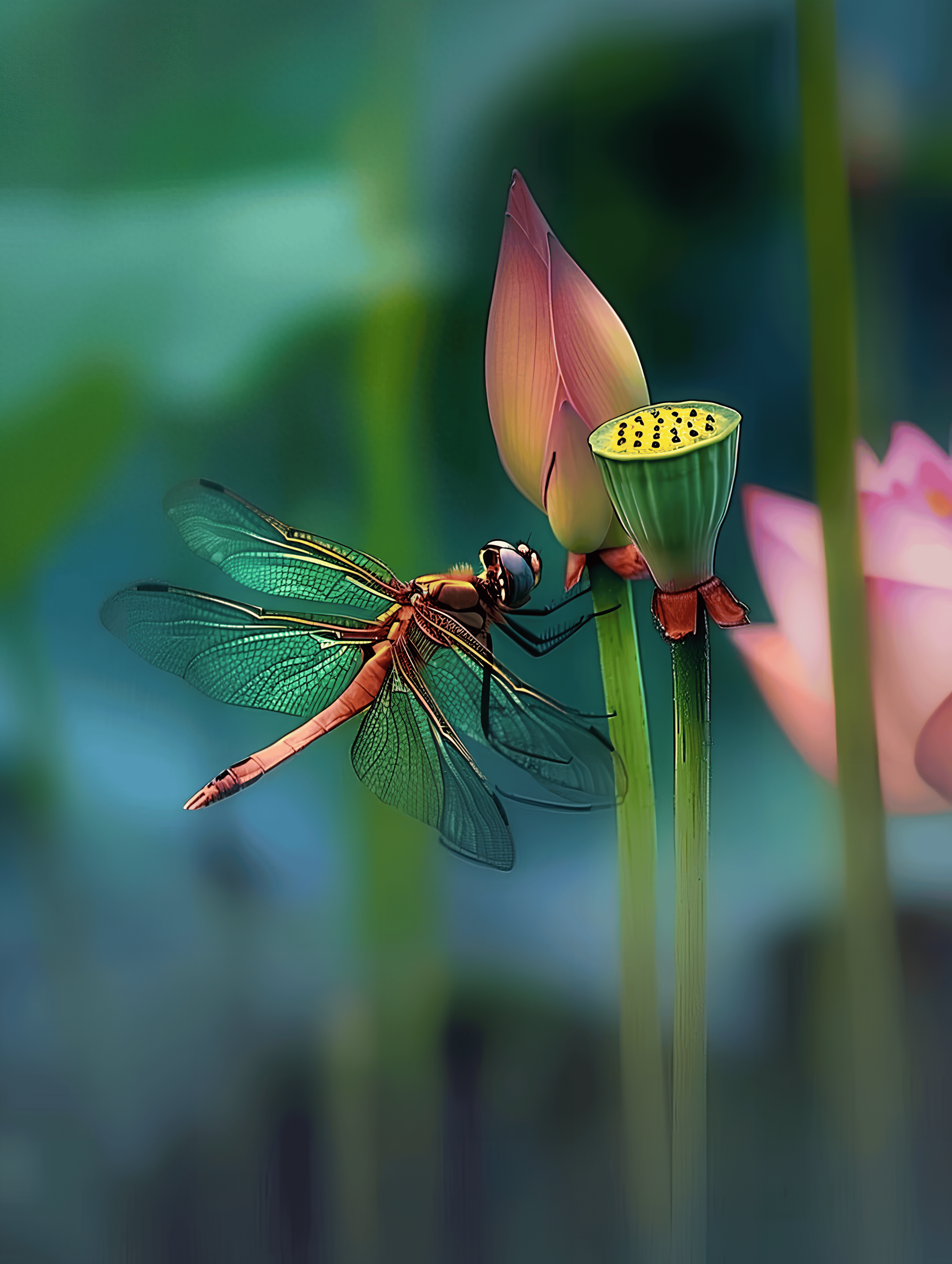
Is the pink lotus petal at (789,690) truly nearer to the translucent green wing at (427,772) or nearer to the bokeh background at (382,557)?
the bokeh background at (382,557)

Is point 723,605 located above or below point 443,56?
below

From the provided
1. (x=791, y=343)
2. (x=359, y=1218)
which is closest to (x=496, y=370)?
(x=791, y=343)

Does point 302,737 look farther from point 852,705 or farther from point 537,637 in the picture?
point 852,705

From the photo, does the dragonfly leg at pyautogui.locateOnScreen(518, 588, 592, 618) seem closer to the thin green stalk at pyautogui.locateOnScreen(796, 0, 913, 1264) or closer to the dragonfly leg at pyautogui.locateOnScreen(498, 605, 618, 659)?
the dragonfly leg at pyautogui.locateOnScreen(498, 605, 618, 659)

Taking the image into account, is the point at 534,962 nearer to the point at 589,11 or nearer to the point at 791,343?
the point at 791,343

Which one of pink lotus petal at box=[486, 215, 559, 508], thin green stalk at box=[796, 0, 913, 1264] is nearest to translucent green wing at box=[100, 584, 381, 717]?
pink lotus petal at box=[486, 215, 559, 508]

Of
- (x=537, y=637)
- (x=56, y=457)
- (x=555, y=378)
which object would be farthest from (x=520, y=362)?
(x=56, y=457)

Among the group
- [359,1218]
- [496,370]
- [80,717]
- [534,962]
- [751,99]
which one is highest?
[751,99]
